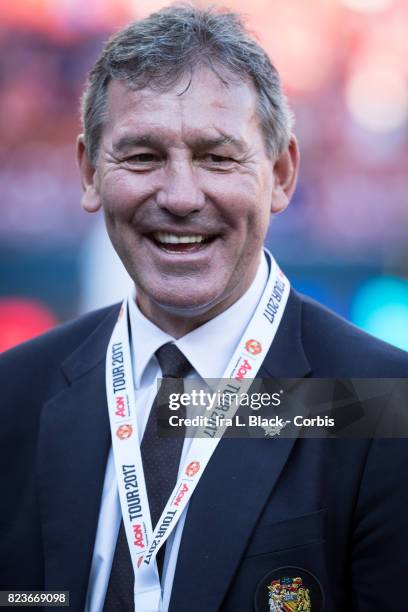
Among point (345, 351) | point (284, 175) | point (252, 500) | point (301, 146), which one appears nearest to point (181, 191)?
point (284, 175)

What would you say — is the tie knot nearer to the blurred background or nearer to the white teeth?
the white teeth

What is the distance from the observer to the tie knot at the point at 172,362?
2.30 meters

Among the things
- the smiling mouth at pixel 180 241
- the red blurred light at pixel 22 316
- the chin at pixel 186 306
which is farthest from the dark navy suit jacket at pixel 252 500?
the red blurred light at pixel 22 316

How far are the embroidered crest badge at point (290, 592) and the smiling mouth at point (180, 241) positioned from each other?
86cm

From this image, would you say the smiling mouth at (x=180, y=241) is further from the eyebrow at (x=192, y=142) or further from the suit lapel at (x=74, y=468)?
the suit lapel at (x=74, y=468)

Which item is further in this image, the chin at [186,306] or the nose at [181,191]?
the chin at [186,306]

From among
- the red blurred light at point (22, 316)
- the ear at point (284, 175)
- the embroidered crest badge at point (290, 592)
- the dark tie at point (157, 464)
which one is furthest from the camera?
the red blurred light at point (22, 316)

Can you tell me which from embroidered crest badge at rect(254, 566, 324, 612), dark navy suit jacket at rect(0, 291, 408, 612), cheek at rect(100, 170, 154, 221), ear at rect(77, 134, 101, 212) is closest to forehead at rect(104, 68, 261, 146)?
cheek at rect(100, 170, 154, 221)

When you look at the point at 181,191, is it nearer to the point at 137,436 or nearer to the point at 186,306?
the point at 186,306

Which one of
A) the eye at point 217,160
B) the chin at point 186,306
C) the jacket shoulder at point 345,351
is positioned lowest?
the jacket shoulder at point 345,351

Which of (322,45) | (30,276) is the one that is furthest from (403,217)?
(30,276)

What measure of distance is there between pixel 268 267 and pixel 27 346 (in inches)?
31.6

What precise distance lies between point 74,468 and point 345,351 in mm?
809

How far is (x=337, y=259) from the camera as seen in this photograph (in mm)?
7727
